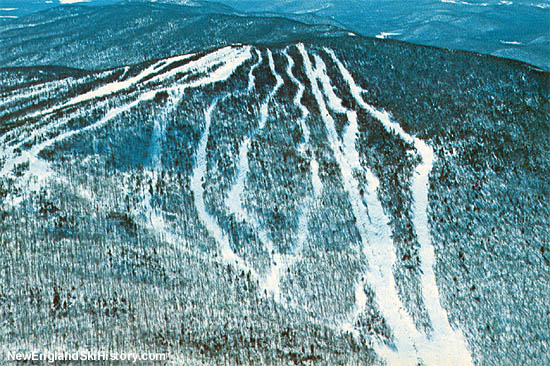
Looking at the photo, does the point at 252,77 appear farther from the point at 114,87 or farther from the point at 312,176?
the point at 312,176

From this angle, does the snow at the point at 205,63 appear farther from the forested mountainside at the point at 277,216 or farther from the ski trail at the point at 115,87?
the ski trail at the point at 115,87

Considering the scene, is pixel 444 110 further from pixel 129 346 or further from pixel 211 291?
pixel 129 346

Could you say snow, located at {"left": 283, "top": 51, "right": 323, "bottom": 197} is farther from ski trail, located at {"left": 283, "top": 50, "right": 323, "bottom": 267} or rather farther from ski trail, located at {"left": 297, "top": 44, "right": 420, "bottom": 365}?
ski trail, located at {"left": 297, "top": 44, "right": 420, "bottom": 365}

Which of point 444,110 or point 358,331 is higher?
point 444,110

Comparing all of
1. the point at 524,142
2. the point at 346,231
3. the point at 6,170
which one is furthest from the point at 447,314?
the point at 6,170

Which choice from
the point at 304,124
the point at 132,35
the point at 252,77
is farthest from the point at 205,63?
the point at 132,35

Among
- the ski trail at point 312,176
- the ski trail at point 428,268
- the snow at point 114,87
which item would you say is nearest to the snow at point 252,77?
the ski trail at point 312,176

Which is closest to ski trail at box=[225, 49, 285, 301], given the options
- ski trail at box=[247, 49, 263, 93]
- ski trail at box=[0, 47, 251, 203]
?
ski trail at box=[247, 49, 263, 93]
